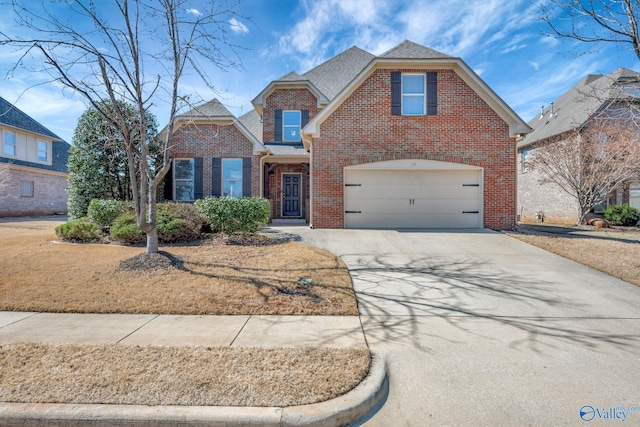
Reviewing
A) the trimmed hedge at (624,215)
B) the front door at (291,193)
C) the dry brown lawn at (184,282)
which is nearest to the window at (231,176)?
the front door at (291,193)

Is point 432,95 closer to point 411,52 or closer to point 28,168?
point 411,52

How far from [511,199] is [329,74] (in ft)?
40.4

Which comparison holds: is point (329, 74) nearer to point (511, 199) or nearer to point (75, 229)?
point (511, 199)

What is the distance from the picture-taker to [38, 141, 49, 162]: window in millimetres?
22766

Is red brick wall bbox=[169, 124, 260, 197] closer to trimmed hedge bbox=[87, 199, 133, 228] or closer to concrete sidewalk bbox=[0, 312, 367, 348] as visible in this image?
trimmed hedge bbox=[87, 199, 133, 228]

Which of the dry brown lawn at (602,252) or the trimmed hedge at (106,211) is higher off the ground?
the trimmed hedge at (106,211)

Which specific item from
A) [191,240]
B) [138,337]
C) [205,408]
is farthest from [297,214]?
Result: [205,408]

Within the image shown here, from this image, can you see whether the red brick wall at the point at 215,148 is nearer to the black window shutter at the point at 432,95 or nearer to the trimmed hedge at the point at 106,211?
the trimmed hedge at the point at 106,211

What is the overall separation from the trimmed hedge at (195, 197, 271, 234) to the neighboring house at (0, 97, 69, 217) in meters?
16.6

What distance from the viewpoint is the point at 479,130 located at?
36.3 feet

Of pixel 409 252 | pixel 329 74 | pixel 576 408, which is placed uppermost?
pixel 329 74

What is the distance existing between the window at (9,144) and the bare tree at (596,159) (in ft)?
105

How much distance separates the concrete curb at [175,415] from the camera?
2354 mm

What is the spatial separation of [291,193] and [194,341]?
1262 cm
